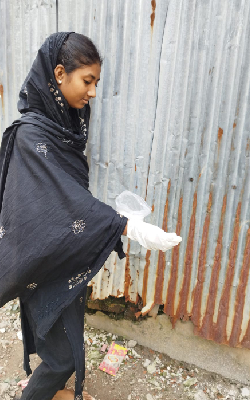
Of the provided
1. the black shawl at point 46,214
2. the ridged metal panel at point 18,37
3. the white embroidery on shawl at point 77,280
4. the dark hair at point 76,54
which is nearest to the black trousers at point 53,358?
the black shawl at point 46,214

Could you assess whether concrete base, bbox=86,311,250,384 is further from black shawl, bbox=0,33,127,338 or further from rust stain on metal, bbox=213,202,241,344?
black shawl, bbox=0,33,127,338

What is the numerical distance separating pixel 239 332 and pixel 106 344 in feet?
3.74

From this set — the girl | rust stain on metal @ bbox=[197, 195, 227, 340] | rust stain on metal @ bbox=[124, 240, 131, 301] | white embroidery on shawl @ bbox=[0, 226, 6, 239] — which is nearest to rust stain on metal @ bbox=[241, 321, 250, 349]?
rust stain on metal @ bbox=[197, 195, 227, 340]

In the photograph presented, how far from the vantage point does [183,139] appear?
2320mm

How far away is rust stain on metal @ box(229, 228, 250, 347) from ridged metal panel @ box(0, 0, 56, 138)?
2164 mm

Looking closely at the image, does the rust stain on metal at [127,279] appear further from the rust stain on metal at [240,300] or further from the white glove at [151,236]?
the white glove at [151,236]

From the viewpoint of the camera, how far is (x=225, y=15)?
2.05 m

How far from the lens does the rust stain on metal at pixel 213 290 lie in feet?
7.73

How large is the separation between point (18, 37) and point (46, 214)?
189 centimetres

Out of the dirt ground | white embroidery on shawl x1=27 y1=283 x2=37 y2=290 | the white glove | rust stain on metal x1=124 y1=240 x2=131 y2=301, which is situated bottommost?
the dirt ground

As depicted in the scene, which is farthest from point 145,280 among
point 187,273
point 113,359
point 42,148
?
point 42,148

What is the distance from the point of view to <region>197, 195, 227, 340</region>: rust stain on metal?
2356 mm

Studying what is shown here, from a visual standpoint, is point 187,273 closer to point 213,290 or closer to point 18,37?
point 213,290

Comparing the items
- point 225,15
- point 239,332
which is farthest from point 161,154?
point 239,332
